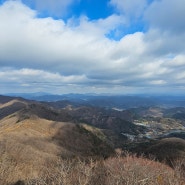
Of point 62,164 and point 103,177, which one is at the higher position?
point 62,164

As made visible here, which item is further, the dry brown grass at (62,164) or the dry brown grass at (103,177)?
the dry brown grass at (62,164)

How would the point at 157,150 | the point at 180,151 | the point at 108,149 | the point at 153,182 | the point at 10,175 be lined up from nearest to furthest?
1. the point at 153,182
2. the point at 10,175
3. the point at 180,151
4. the point at 157,150
5. the point at 108,149

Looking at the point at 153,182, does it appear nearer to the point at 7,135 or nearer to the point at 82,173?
the point at 82,173

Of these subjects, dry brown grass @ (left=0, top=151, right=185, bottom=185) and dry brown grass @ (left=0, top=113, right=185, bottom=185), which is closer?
dry brown grass @ (left=0, top=151, right=185, bottom=185)

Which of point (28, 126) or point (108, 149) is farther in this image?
point (108, 149)

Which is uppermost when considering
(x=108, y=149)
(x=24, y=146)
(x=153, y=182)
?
(x=153, y=182)

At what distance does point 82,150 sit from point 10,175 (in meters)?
91.7

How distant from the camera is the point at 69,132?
179750mm

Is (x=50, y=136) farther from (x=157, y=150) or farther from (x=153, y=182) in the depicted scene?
(x=153, y=182)

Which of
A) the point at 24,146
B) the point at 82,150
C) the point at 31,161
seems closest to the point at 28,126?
the point at 82,150

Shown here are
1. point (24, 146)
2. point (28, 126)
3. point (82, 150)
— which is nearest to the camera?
point (24, 146)

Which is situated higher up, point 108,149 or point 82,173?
point 82,173

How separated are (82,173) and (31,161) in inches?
2179

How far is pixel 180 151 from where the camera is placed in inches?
5261
